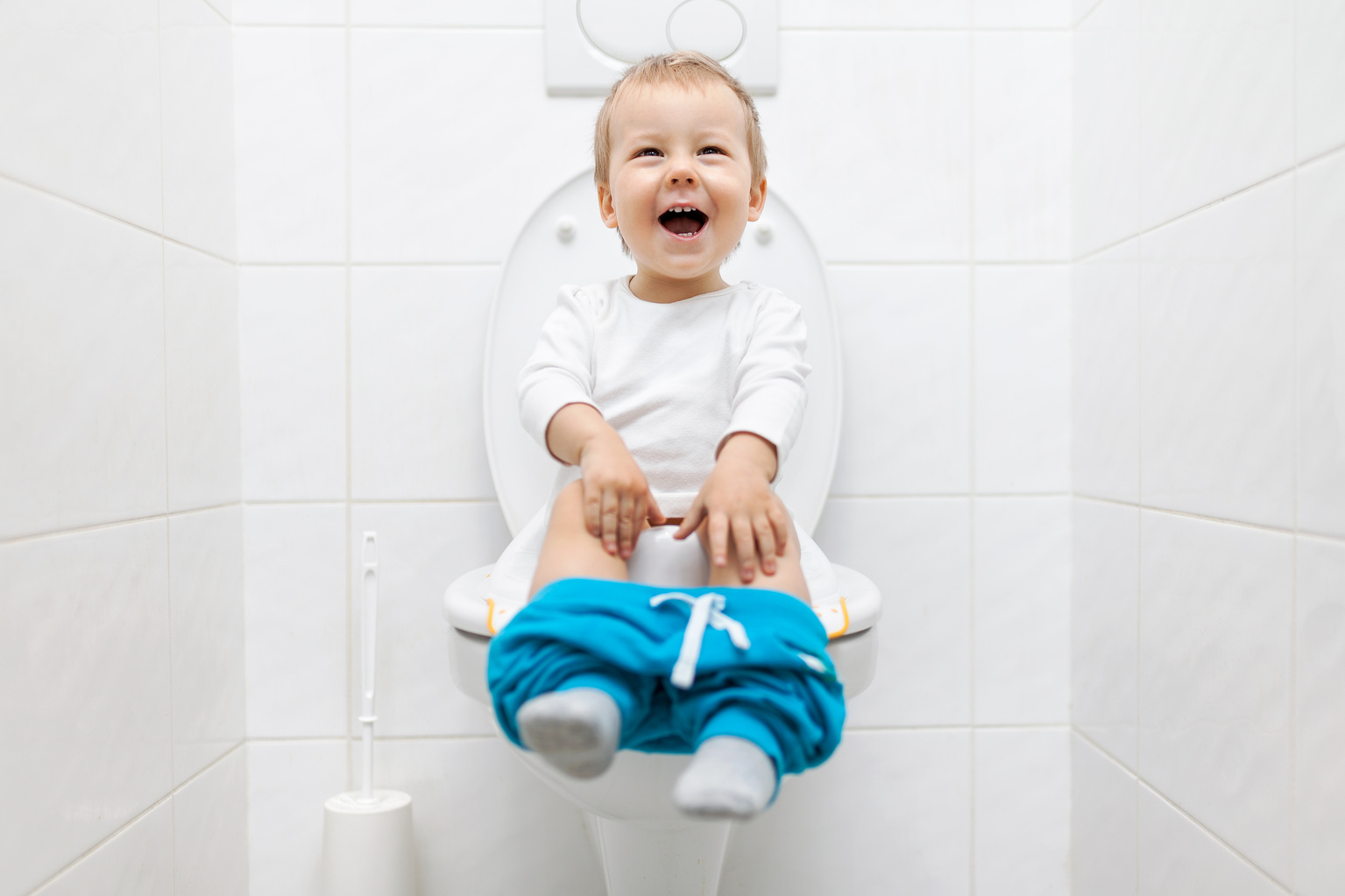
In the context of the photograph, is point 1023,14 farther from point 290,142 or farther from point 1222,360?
point 290,142

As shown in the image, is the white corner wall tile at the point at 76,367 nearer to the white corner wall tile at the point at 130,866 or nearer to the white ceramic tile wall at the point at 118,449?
the white ceramic tile wall at the point at 118,449

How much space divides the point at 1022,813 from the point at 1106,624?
290mm

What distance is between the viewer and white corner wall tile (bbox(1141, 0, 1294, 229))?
0.77 metres

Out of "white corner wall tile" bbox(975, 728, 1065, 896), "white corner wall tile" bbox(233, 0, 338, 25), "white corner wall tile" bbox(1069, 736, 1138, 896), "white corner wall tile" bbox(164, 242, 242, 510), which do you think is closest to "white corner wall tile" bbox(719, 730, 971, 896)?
"white corner wall tile" bbox(975, 728, 1065, 896)

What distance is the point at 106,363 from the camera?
2.89ft

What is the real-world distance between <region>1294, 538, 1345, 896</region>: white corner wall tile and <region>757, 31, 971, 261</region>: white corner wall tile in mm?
597

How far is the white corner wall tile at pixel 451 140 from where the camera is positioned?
1.16 meters

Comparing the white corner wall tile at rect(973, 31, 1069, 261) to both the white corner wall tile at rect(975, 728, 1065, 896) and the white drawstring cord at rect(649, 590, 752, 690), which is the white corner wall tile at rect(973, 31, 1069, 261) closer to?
the white corner wall tile at rect(975, 728, 1065, 896)

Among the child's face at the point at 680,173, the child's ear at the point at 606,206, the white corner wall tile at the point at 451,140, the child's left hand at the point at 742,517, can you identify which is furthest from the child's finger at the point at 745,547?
the white corner wall tile at the point at 451,140

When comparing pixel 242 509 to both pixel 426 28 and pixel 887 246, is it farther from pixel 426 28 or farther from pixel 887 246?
pixel 887 246

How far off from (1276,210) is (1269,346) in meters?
0.11

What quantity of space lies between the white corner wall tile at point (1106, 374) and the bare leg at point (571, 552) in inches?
25.7

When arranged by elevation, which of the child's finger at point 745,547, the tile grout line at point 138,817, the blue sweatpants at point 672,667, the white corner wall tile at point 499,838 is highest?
the child's finger at point 745,547

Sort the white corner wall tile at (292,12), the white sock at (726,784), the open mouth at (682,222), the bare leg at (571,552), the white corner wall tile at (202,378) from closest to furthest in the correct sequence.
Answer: the white sock at (726,784)
the bare leg at (571,552)
the open mouth at (682,222)
the white corner wall tile at (202,378)
the white corner wall tile at (292,12)
